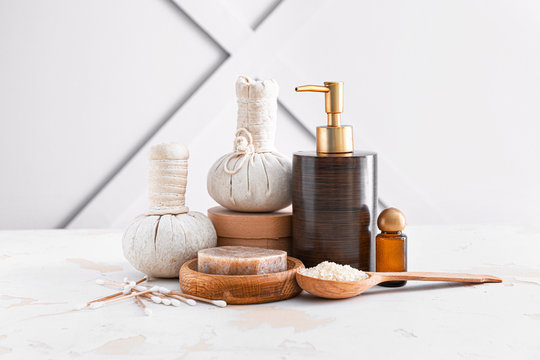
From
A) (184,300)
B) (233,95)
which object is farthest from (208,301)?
(233,95)

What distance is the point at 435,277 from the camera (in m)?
0.78

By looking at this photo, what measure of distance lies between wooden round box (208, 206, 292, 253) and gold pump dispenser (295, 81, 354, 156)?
0.39 feet

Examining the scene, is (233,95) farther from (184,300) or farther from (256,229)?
(184,300)

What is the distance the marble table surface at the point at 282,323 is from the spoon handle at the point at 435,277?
0.01 meters

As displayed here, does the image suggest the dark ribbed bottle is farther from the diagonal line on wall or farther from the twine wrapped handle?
the diagonal line on wall

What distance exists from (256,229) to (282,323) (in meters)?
0.22

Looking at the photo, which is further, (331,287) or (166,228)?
(166,228)

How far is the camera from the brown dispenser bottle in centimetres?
79

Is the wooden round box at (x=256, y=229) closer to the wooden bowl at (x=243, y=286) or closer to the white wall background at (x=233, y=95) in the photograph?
the wooden bowl at (x=243, y=286)

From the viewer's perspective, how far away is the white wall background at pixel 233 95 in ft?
4.73

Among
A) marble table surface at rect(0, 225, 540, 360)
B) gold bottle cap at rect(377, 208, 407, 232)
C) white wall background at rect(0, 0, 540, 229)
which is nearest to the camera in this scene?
marble table surface at rect(0, 225, 540, 360)

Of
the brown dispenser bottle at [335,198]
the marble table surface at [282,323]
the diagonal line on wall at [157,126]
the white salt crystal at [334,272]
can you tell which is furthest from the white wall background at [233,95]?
the white salt crystal at [334,272]

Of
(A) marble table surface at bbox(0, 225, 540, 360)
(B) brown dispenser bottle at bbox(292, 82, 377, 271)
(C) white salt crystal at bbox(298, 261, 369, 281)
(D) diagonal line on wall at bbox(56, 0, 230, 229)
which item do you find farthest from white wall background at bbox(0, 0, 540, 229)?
(C) white salt crystal at bbox(298, 261, 369, 281)

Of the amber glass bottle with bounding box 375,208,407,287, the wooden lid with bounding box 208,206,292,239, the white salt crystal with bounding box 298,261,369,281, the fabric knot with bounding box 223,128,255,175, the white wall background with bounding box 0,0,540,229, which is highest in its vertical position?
the white wall background with bounding box 0,0,540,229
